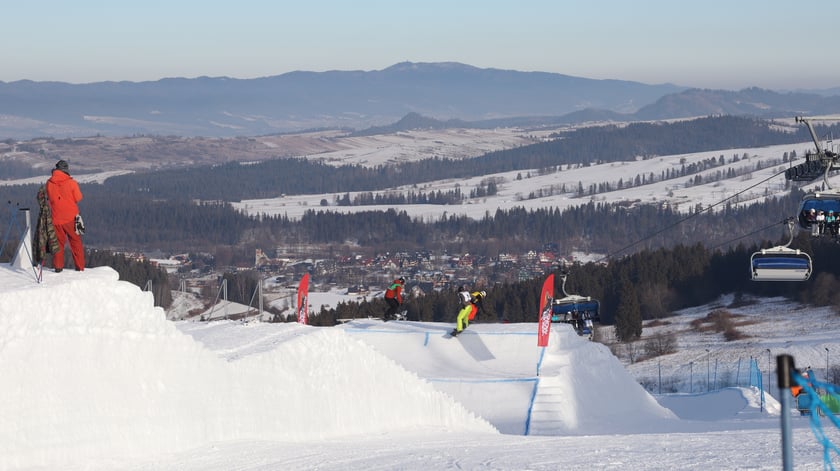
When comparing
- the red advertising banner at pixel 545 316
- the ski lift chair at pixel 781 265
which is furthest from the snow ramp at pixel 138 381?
the ski lift chair at pixel 781 265

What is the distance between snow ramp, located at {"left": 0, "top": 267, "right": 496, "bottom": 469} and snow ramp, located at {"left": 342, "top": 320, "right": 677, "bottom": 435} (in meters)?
6.18

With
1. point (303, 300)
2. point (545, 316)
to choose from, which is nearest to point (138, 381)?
point (545, 316)

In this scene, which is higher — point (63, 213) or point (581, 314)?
point (63, 213)

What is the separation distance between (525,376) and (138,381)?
42.7 feet

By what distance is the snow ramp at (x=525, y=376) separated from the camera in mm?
24766

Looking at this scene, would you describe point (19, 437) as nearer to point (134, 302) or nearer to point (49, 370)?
point (49, 370)

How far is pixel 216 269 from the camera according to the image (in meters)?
121

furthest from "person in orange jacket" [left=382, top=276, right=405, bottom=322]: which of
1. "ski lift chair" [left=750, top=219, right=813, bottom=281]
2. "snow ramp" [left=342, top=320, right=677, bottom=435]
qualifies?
"ski lift chair" [left=750, top=219, right=813, bottom=281]

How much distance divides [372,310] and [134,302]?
45.1 meters

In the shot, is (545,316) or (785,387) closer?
(785,387)

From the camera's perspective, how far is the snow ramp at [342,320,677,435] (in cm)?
2477

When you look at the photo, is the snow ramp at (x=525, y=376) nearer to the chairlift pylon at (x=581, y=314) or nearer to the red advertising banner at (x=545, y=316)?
the red advertising banner at (x=545, y=316)

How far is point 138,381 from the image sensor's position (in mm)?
15055

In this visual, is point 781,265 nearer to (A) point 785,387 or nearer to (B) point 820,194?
(B) point 820,194
